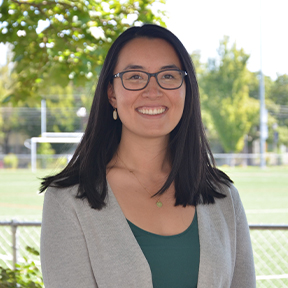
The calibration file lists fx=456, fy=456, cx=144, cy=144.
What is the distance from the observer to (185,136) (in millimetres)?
1825

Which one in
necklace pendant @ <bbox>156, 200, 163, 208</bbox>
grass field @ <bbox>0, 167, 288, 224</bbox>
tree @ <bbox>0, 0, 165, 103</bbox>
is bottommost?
grass field @ <bbox>0, 167, 288, 224</bbox>

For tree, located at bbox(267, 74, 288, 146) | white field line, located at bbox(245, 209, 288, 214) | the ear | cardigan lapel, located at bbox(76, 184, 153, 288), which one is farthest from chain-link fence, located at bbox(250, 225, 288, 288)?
tree, located at bbox(267, 74, 288, 146)

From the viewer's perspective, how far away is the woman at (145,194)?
1.43m

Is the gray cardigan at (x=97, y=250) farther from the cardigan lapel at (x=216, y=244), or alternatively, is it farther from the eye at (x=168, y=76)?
the eye at (x=168, y=76)

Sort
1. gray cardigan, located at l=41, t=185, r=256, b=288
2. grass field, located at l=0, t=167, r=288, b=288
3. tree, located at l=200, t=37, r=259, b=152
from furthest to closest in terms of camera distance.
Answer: tree, located at l=200, t=37, r=259, b=152, grass field, located at l=0, t=167, r=288, b=288, gray cardigan, located at l=41, t=185, r=256, b=288

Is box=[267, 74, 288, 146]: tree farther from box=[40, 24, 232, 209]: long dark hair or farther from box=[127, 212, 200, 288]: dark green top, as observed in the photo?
box=[127, 212, 200, 288]: dark green top

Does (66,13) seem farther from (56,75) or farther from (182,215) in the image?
(182,215)

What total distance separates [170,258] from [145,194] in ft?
0.97

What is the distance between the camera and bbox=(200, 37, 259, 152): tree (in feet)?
128

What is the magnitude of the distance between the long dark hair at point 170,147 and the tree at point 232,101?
37.8 metres

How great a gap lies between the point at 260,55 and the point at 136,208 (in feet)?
123

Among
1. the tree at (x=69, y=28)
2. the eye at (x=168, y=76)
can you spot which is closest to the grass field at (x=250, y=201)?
the tree at (x=69, y=28)

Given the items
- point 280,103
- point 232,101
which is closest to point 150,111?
point 232,101

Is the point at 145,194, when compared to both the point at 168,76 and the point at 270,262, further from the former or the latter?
the point at 270,262
